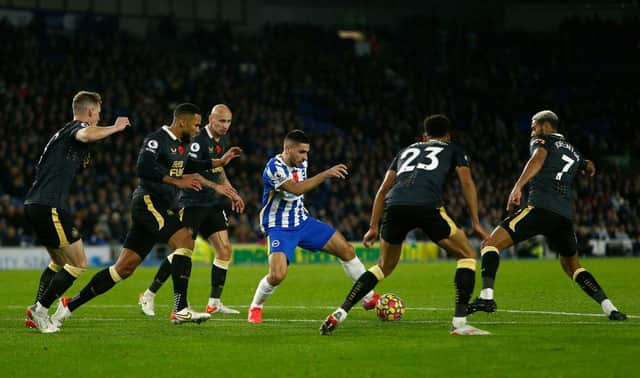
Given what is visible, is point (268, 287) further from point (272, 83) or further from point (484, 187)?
point (272, 83)

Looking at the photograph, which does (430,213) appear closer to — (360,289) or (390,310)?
(360,289)

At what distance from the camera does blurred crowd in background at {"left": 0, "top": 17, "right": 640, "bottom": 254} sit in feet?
110

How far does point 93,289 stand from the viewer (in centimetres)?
1232

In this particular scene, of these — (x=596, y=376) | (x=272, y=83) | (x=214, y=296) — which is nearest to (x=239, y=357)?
(x=596, y=376)

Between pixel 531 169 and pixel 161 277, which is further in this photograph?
pixel 161 277

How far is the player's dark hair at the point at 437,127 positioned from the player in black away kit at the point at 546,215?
1.65 metres

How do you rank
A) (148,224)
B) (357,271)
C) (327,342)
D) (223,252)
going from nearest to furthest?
(327,342) < (148,224) < (357,271) < (223,252)

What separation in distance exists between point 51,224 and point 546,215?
5713 mm

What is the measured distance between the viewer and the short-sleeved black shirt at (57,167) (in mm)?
11883

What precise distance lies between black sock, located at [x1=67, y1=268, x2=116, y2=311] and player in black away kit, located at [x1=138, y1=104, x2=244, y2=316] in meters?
1.85

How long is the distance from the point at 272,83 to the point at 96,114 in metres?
30.7

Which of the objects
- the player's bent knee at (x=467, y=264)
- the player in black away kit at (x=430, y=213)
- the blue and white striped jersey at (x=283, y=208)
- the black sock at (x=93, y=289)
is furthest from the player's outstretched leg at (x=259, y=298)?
the player's bent knee at (x=467, y=264)

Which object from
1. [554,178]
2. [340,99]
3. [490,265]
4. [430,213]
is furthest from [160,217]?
[340,99]

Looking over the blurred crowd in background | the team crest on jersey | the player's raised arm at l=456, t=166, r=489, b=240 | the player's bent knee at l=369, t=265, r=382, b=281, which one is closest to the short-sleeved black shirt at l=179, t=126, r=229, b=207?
the team crest on jersey
